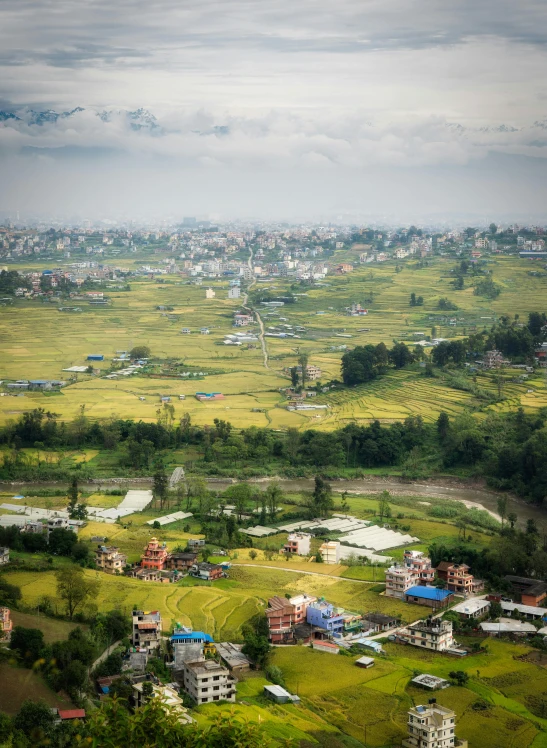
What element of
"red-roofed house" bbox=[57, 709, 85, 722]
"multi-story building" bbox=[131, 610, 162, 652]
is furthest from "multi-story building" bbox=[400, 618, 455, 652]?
"red-roofed house" bbox=[57, 709, 85, 722]

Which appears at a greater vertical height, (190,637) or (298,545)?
(190,637)

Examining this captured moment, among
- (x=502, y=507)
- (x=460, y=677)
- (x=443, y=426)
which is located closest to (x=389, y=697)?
(x=460, y=677)

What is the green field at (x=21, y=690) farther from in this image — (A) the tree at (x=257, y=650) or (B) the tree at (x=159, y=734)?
(B) the tree at (x=159, y=734)

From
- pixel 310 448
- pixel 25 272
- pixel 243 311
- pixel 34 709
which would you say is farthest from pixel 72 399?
pixel 25 272

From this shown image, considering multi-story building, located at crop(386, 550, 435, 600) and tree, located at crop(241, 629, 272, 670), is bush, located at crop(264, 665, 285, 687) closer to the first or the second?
tree, located at crop(241, 629, 272, 670)

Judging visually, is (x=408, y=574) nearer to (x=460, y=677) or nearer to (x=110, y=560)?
(x=460, y=677)
